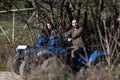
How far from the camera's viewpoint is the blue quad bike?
39.1 ft

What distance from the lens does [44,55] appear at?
40.2ft

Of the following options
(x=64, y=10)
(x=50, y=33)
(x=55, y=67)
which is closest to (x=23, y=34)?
(x=64, y=10)

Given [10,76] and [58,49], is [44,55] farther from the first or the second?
[10,76]

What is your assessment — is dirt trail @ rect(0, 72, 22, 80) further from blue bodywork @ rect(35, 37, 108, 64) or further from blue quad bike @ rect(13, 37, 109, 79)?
blue bodywork @ rect(35, 37, 108, 64)

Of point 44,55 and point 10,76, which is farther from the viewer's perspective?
point 44,55

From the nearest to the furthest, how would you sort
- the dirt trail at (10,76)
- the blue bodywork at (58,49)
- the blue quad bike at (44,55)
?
the dirt trail at (10,76)
the blue quad bike at (44,55)
the blue bodywork at (58,49)

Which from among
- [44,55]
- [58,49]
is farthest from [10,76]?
[58,49]

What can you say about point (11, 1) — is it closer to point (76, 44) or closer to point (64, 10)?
point (64, 10)

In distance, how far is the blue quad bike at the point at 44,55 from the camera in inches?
469

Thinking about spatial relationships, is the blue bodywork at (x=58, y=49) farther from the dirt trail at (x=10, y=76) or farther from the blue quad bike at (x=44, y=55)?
the dirt trail at (x=10, y=76)

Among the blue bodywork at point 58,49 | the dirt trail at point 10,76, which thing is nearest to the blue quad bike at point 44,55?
the blue bodywork at point 58,49

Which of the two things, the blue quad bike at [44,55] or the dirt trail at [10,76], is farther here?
the blue quad bike at [44,55]

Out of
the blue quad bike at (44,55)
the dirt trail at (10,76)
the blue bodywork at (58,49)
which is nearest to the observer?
the dirt trail at (10,76)

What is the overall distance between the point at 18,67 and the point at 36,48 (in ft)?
3.01
